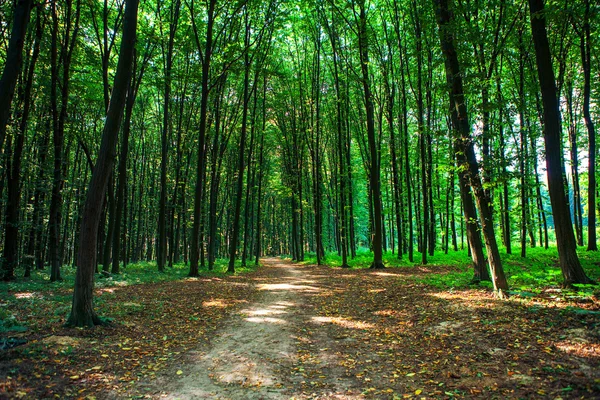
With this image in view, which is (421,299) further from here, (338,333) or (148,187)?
(148,187)

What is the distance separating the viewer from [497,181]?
7.48 m

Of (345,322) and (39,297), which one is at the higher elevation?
(39,297)

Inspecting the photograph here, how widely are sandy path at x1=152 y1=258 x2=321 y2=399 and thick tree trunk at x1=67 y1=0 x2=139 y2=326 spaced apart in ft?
8.54

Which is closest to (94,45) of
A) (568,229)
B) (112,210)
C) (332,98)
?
(112,210)

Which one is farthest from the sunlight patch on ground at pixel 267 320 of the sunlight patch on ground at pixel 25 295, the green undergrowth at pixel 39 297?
the sunlight patch on ground at pixel 25 295

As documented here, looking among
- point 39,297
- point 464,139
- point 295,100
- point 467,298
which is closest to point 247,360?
point 467,298

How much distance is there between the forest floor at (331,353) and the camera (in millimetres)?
3824

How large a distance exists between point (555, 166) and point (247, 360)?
302 inches

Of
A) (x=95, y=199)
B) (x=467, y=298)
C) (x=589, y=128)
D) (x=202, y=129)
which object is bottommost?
(x=467, y=298)

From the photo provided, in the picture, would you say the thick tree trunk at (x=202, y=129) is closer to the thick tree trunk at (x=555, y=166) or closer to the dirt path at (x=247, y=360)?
the dirt path at (x=247, y=360)

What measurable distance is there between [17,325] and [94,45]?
15657 mm

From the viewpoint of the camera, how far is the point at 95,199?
6.22 metres

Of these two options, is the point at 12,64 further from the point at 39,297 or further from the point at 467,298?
the point at 467,298

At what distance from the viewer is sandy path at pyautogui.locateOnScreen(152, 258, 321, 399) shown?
4000mm
